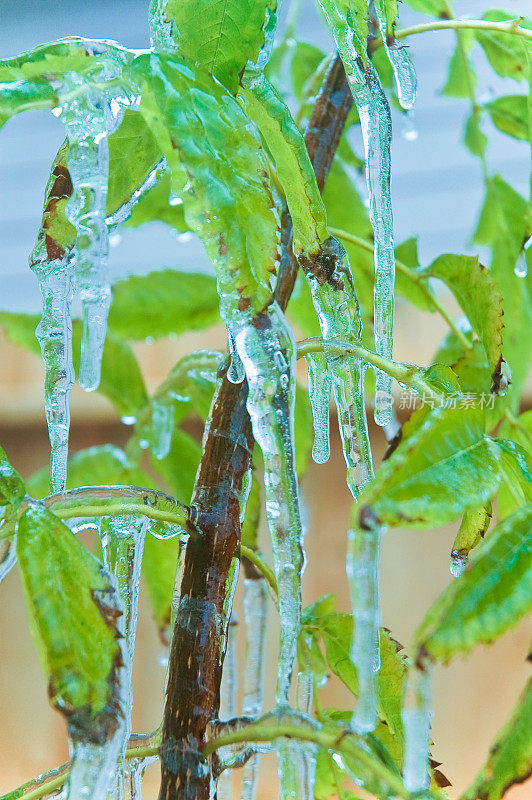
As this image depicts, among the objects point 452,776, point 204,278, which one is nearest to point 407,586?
point 452,776

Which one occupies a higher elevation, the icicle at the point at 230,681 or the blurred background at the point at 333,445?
the blurred background at the point at 333,445

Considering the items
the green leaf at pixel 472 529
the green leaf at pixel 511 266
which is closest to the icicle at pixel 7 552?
the green leaf at pixel 472 529

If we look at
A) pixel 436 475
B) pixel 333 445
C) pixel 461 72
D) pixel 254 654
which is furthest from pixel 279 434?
pixel 333 445

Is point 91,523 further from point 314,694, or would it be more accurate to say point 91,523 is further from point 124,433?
point 124,433

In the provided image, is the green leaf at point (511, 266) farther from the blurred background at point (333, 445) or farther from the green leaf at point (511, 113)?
the blurred background at point (333, 445)

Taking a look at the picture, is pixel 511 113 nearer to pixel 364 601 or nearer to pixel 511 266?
pixel 511 266

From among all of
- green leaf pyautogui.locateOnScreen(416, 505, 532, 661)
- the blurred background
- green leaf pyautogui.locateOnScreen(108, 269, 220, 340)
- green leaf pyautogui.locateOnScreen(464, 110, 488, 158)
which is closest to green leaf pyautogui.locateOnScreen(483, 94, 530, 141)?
green leaf pyautogui.locateOnScreen(464, 110, 488, 158)
